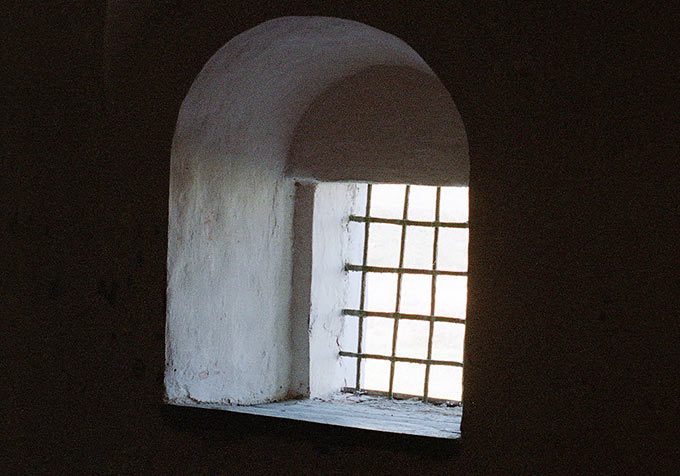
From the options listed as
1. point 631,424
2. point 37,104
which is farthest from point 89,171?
point 631,424

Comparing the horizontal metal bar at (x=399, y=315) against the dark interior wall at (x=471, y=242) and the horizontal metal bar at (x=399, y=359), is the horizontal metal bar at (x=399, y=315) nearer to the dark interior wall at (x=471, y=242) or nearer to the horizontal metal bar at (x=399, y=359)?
the horizontal metal bar at (x=399, y=359)

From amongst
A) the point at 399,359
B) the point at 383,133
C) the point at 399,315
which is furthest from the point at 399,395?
the point at 383,133

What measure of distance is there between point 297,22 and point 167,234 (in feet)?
2.50

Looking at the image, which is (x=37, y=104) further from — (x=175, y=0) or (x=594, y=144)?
(x=594, y=144)

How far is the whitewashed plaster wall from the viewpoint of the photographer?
2.64 metres

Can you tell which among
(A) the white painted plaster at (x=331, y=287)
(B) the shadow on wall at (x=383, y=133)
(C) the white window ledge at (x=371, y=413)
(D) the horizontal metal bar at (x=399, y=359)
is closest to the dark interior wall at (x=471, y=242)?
(C) the white window ledge at (x=371, y=413)

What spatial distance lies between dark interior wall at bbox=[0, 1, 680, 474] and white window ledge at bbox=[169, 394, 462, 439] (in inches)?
2.7

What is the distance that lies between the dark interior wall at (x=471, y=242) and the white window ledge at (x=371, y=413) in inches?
2.7

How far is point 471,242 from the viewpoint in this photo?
7.47ft

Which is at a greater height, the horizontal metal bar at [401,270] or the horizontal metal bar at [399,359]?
the horizontal metal bar at [401,270]

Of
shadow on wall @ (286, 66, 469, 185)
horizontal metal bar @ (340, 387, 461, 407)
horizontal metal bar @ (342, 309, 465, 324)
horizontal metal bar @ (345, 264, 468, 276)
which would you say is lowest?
horizontal metal bar @ (340, 387, 461, 407)

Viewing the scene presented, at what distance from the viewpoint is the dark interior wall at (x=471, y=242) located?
211 centimetres

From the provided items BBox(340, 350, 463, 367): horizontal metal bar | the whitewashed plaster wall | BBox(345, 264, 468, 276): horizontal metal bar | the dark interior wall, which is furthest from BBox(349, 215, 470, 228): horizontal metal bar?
the dark interior wall

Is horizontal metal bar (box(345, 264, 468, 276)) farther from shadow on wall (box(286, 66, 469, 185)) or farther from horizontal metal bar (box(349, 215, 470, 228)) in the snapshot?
shadow on wall (box(286, 66, 469, 185))
